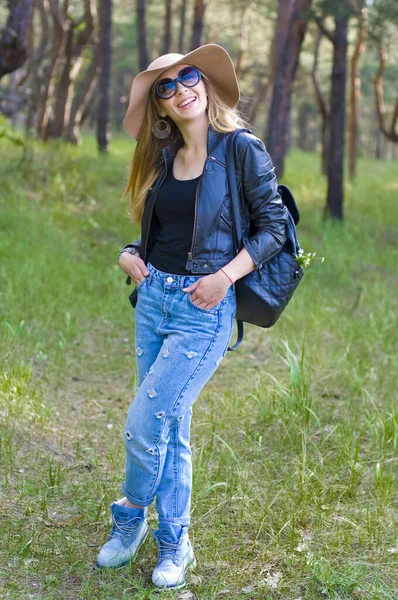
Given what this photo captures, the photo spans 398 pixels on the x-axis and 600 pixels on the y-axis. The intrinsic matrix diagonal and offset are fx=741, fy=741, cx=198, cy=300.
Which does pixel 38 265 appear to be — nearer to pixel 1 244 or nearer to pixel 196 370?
pixel 1 244

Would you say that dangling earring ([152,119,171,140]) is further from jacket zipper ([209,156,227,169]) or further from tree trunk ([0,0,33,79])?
tree trunk ([0,0,33,79])

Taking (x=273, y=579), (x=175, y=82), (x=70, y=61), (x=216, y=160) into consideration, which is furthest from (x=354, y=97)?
(x=273, y=579)

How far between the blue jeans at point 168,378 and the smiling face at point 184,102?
25.9 inches

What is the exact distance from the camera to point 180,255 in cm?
307

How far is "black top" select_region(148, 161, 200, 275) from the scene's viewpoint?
120 inches

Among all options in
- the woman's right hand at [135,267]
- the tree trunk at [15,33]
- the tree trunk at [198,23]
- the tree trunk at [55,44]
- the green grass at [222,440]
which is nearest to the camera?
the woman's right hand at [135,267]

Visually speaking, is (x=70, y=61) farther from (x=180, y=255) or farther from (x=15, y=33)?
(x=180, y=255)

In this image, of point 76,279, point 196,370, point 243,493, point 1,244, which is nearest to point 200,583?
point 243,493

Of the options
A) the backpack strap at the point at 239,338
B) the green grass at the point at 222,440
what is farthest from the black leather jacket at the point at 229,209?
the green grass at the point at 222,440

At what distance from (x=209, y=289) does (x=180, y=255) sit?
0.23 meters

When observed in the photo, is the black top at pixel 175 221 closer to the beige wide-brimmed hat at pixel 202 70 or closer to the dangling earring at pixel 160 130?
the dangling earring at pixel 160 130

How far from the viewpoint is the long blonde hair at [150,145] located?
126 inches

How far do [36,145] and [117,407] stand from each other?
9273mm

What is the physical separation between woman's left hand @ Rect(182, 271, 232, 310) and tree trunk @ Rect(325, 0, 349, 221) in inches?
401
